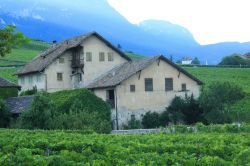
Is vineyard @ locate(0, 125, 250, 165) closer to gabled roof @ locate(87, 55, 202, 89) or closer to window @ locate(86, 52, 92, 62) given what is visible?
gabled roof @ locate(87, 55, 202, 89)

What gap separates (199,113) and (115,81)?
8.43 meters

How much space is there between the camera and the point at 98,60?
60.7 m

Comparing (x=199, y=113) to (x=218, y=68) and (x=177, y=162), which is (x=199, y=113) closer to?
(x=177, y=162)

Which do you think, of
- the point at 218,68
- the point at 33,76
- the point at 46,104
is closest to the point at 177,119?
the point at 46,104

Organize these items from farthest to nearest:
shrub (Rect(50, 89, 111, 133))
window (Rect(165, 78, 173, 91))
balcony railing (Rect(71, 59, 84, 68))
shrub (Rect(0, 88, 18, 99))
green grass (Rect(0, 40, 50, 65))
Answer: green grass (Rect(0, 40, 50, 65)), balcony railing (Rect(71, 59, 84, 68)), shrub (Rect(0, 88, 18, 99)), window (Rect(165, 78, 173, 91)), shrub (Rect(50, 89, 111, 133))

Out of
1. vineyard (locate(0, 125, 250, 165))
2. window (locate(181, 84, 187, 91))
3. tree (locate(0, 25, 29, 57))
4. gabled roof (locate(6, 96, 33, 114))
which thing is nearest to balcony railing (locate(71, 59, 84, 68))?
gabled roof (locate(6, 96, 33, 114))

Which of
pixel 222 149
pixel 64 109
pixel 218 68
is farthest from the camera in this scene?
pixel 218 68

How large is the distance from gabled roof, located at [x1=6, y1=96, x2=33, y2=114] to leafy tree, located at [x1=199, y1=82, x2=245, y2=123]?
15.9 meters

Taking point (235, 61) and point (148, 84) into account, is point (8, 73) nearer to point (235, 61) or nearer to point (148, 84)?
point (148, 84)

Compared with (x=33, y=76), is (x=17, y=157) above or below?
below

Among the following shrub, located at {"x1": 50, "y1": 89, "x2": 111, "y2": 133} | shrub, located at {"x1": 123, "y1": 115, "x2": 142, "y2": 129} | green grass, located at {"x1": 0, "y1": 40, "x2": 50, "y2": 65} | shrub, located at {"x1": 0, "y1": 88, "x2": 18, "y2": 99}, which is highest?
green grass, located at {"x1": 0, "y1": 40, "x2": 50, "y2": 65}

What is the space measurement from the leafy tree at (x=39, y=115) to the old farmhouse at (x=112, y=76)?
1066cm

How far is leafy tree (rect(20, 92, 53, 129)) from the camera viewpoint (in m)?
41.0

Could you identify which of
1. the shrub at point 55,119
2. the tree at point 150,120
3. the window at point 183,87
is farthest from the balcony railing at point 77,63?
the shrub at point 55,119
